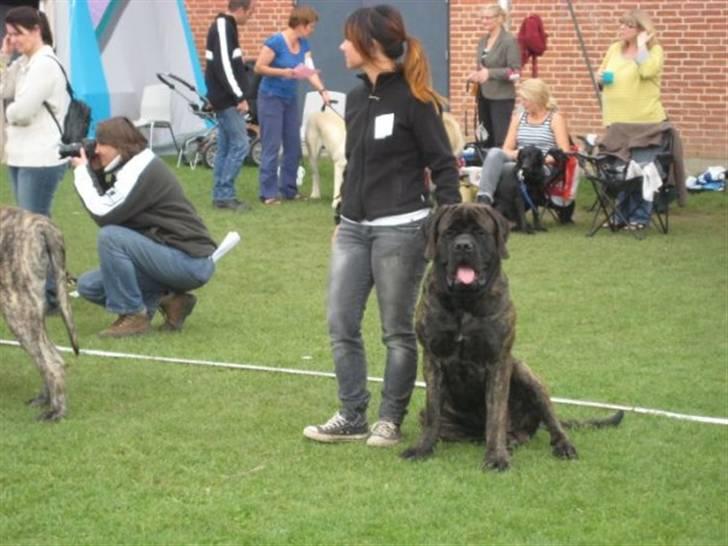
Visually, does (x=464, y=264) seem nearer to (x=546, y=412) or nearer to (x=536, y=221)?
(x=546, y=412)

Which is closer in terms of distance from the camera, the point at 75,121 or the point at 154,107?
the point at 75,121

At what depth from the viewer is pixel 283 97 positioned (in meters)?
16.3

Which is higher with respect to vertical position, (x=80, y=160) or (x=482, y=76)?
(x=80, y=160)

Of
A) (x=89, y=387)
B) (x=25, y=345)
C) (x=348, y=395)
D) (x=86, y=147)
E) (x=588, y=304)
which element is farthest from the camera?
(x=588, y=304)

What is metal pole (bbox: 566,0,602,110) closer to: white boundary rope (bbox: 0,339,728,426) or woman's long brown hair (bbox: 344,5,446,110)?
white boundary rope (bbox: 0,339,728,426)

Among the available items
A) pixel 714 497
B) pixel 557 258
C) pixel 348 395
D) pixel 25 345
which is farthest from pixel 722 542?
pixel 557 258

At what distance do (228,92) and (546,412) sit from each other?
29.4ft

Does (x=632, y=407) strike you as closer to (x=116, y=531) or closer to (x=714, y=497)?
(x=714, y=497)

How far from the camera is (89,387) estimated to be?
8.45 meters

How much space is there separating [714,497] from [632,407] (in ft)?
5.17

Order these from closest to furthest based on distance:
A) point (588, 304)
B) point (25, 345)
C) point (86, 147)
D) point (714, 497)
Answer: point (714, 497), point (25, 345), point (86, 147), point (588, 304)

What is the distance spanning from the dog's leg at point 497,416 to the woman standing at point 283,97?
9487 mm

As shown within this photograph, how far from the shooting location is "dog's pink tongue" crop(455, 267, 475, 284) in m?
6.57

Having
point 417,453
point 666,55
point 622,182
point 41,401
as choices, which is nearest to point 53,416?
point 41,401
